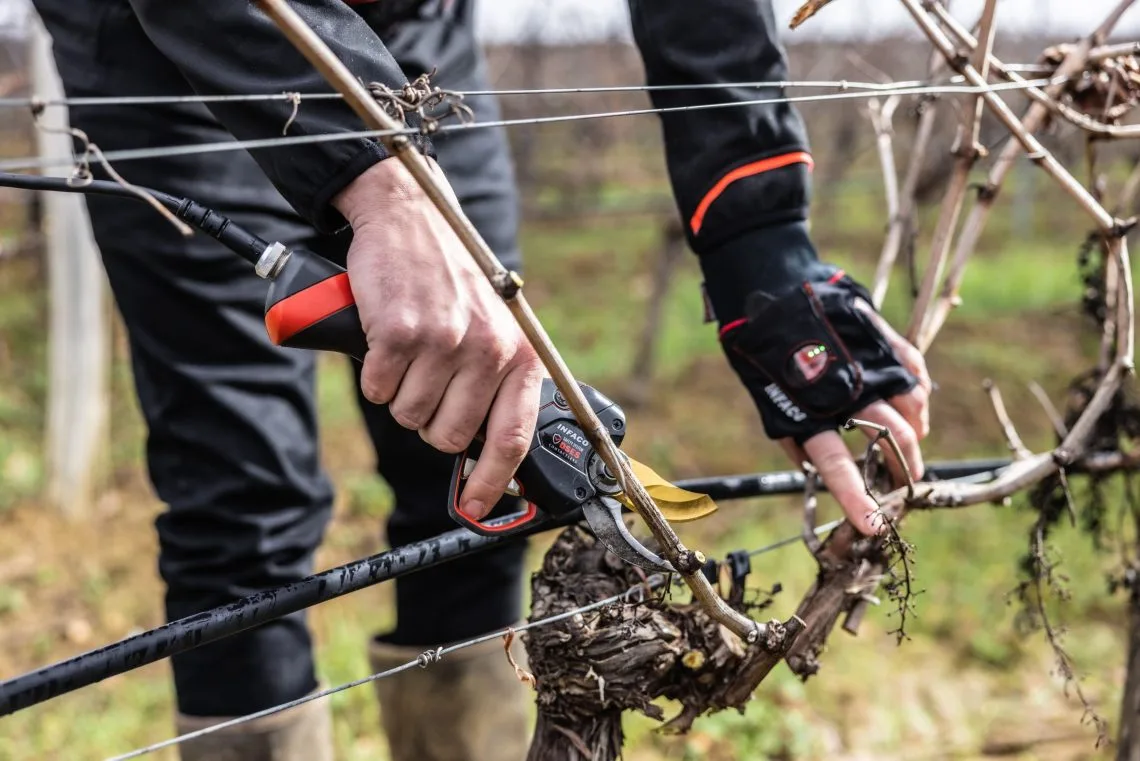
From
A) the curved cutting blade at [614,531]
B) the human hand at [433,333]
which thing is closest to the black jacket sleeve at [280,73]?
the human hand at [433,333]

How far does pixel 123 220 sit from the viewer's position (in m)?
1.38

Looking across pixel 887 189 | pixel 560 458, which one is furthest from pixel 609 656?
pixel 887 189

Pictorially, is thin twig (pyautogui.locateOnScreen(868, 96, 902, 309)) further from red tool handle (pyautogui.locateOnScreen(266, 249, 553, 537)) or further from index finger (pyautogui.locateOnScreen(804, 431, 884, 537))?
red tool handle (pyautogui.locateOnScreen(266, 249, 553, 537))

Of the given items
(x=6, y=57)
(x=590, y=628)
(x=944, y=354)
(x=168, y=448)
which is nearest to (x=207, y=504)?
(x=168, y=448)

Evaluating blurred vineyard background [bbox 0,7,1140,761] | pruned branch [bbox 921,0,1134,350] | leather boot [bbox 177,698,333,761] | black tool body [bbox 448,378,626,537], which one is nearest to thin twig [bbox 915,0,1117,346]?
pruned branch [bbox 921,0,1134,350]

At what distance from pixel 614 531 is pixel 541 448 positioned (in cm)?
12

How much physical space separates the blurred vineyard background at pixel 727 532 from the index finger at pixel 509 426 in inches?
28.0

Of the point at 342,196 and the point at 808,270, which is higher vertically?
the point at 342,196

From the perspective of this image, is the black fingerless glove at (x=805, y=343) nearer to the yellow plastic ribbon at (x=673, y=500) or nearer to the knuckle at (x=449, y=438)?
the yellow plastic ribbon at (x=673, y=500)

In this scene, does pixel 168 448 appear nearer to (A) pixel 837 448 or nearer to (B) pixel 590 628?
(B) pixel 590 628

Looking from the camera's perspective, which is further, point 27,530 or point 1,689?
point 27,530

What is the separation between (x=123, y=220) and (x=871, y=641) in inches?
82.7

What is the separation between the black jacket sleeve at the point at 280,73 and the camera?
101cm

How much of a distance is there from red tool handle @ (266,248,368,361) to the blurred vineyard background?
0.54 meters
